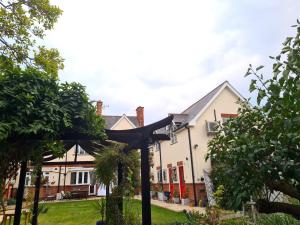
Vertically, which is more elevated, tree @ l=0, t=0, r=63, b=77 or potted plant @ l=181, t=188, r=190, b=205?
tree @ l=0, t=0, r=63, b=77

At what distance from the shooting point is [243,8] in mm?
5586

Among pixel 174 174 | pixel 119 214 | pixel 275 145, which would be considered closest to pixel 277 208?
pixel 275 145

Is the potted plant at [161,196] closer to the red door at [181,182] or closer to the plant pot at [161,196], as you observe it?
the plant pot at [161,196]

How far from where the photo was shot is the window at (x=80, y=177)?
990 inches

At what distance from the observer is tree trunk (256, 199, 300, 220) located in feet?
8.07

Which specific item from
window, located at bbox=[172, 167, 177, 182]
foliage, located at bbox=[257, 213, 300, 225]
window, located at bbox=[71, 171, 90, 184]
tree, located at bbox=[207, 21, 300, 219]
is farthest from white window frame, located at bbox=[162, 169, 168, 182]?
tree, located at bbox=[207, 21, 300, 219]

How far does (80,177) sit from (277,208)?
2526 cm

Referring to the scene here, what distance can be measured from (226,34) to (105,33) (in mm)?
4446

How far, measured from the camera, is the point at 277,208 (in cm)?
252

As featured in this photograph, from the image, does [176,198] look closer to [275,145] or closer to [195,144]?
[195,144]

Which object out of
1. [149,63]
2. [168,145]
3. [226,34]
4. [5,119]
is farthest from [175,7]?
[168,145]

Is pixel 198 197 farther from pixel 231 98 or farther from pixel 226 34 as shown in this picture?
pixel 226 34

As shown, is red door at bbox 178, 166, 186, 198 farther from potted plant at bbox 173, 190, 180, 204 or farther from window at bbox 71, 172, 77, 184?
window at bbox 71, 172, 77, 184

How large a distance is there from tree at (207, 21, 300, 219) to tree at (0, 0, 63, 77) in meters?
7.28
